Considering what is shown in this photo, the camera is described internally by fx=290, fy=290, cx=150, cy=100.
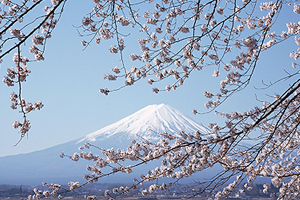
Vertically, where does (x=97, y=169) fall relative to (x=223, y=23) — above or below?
below

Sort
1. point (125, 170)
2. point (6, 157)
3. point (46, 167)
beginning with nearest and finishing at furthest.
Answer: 1. point (125, 170)
2. point (46, 167)
3. point (6, 157)

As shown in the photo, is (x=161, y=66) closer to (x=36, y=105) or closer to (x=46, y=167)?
(x=36, y=105)

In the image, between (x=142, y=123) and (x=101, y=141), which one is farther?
(x=101, y=141)

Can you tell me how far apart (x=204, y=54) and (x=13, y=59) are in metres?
1.47

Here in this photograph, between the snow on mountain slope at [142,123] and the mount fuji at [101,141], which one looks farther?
the snow on mountain slope at [142,123]

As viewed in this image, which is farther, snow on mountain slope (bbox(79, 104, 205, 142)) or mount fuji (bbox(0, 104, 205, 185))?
snow on mountain slope (bbox(79, 104, 205, 142))

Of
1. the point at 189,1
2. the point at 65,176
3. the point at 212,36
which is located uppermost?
the point at 189,1

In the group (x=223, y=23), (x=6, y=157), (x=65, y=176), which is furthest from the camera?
(x=6, y=157)

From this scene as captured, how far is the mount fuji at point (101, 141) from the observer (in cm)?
4799

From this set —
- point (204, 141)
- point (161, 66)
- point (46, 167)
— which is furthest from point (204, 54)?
point (46, 167)

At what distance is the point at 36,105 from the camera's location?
2.37 m

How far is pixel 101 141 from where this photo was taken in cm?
5716

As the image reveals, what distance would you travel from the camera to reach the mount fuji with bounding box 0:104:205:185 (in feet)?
157

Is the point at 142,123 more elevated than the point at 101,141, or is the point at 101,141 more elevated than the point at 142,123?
the point at 142,123
